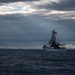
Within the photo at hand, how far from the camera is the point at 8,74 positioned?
216 feet

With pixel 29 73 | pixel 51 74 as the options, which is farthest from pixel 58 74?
pixel 29 73

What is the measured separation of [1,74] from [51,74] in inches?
325

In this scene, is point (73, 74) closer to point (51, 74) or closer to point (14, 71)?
point (51, 74)

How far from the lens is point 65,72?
68625 millimetres

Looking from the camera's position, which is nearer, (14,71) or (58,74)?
(58,74)

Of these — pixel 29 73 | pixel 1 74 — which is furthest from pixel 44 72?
pixel 1 74

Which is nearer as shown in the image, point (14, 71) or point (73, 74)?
point (73, 74)

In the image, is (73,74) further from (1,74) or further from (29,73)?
(1,74)

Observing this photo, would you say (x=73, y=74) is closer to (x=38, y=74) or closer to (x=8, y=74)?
(x=38, y=74)

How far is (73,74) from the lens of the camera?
213 feet

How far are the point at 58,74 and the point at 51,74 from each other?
116 cm

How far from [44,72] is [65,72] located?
11.9ft

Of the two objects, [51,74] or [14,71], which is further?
[14,71]

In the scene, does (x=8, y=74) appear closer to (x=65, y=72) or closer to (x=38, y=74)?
(x=38, y=74)
